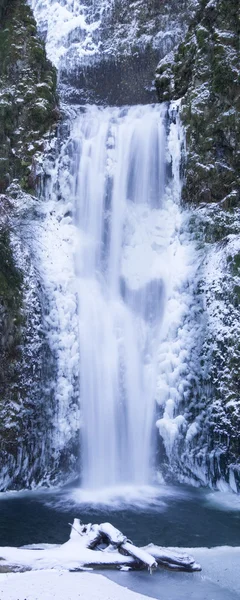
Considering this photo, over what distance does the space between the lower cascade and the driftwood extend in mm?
3833

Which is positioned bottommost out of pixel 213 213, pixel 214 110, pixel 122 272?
pixel 122 272

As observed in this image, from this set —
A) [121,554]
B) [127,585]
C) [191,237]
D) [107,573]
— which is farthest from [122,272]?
[127,585]

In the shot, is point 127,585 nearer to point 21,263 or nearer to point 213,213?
point 21,263

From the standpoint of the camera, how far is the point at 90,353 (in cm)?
1244

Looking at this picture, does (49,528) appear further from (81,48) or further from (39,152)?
(81,48)

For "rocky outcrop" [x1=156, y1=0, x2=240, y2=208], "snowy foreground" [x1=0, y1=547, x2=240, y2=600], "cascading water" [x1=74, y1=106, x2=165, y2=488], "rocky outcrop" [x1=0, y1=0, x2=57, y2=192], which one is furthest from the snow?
"rocky outcrop" [x1=0, y1=0, x2=57, y2=192]

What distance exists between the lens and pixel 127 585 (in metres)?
6.18

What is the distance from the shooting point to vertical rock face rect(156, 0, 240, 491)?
1133 centimetres

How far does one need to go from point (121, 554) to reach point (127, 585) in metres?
0.76

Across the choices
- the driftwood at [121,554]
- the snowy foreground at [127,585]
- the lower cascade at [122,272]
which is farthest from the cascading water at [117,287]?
the snowy foreground at [127,585]

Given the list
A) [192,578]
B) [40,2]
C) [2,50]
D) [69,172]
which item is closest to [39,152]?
[69,172]

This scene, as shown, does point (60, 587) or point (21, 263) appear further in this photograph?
point (21, 263)

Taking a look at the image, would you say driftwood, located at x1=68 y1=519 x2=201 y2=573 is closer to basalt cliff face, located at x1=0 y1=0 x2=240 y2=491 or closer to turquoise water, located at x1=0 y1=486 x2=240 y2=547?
turquoise water, located at x1=0 y1=486 x2=240 y2=547

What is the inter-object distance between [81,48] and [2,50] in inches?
289
